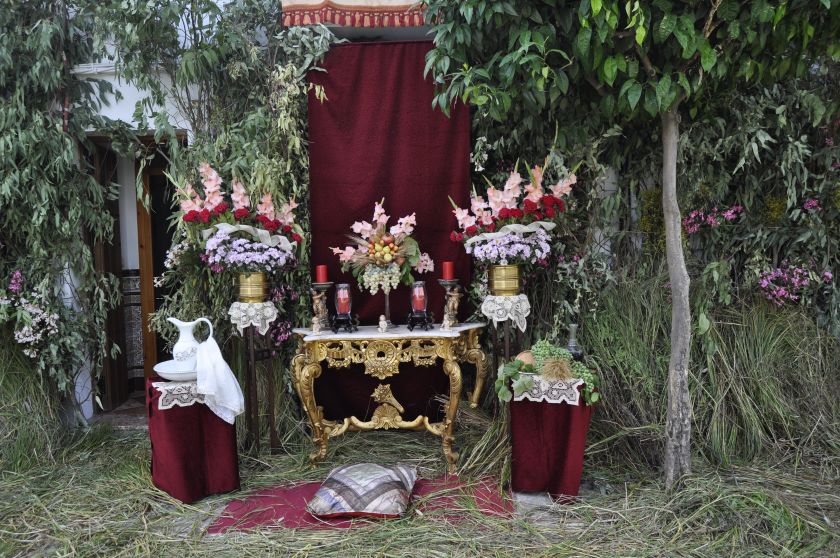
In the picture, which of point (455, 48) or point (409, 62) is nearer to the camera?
point (455, 48)

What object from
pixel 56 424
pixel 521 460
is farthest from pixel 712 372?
pixel 56 424

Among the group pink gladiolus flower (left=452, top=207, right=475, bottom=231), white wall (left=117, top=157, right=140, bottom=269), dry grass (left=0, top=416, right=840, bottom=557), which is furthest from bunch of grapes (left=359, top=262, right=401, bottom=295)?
white wall (left=117, top=157, right=140, bottom=269)

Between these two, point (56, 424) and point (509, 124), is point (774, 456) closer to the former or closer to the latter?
point (509, 124)

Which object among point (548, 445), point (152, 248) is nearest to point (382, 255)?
point (548, 445)

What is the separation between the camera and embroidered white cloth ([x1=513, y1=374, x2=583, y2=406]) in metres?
2.66

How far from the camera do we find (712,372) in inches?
118

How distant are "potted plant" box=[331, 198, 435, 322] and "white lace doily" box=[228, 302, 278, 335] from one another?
1.65ft

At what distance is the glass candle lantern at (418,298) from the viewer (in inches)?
128

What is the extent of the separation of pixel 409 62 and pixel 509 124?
0.71 meters

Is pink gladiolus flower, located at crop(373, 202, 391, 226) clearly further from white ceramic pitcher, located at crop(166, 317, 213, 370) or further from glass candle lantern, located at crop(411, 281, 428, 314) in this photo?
white ceramic pitcher, located at crop(166, 317, 213, 370)

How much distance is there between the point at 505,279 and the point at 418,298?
1.69 ft

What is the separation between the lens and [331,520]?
8.63 ft

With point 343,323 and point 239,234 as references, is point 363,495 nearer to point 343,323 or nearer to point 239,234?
point 343,323

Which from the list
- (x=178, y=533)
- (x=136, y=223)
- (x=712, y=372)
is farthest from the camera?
(x=136, y=223)
